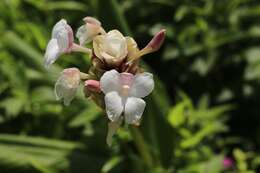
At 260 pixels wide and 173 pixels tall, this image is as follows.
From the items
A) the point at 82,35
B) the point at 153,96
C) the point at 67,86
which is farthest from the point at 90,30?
the point at 153,96

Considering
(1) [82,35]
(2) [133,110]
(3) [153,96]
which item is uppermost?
(1) [82,35]

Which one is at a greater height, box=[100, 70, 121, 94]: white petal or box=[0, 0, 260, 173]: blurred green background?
box=[100, 70, 121, 94]: white petal

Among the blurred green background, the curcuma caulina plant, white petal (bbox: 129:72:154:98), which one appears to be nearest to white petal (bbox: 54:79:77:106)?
the curcuma caulina plant

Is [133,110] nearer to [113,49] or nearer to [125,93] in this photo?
[125,93]

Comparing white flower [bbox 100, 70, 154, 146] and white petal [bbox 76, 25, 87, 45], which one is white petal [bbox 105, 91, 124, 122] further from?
white petal [bbox 76, 25, 87, 45]

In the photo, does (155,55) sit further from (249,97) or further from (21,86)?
(21,86)

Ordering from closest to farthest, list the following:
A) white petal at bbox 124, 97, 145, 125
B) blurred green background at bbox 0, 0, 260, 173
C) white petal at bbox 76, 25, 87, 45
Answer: white petal at bbox 124, 97, 145, 125 < white petal at bbox 76, 25, 87, 45 < blurred green background at bbox 0, 0, 260, 173

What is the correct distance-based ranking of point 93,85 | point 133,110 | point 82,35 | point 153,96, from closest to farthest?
1. point 133,110
2. point 93,85
3. point 82,35
4. point 153,96
